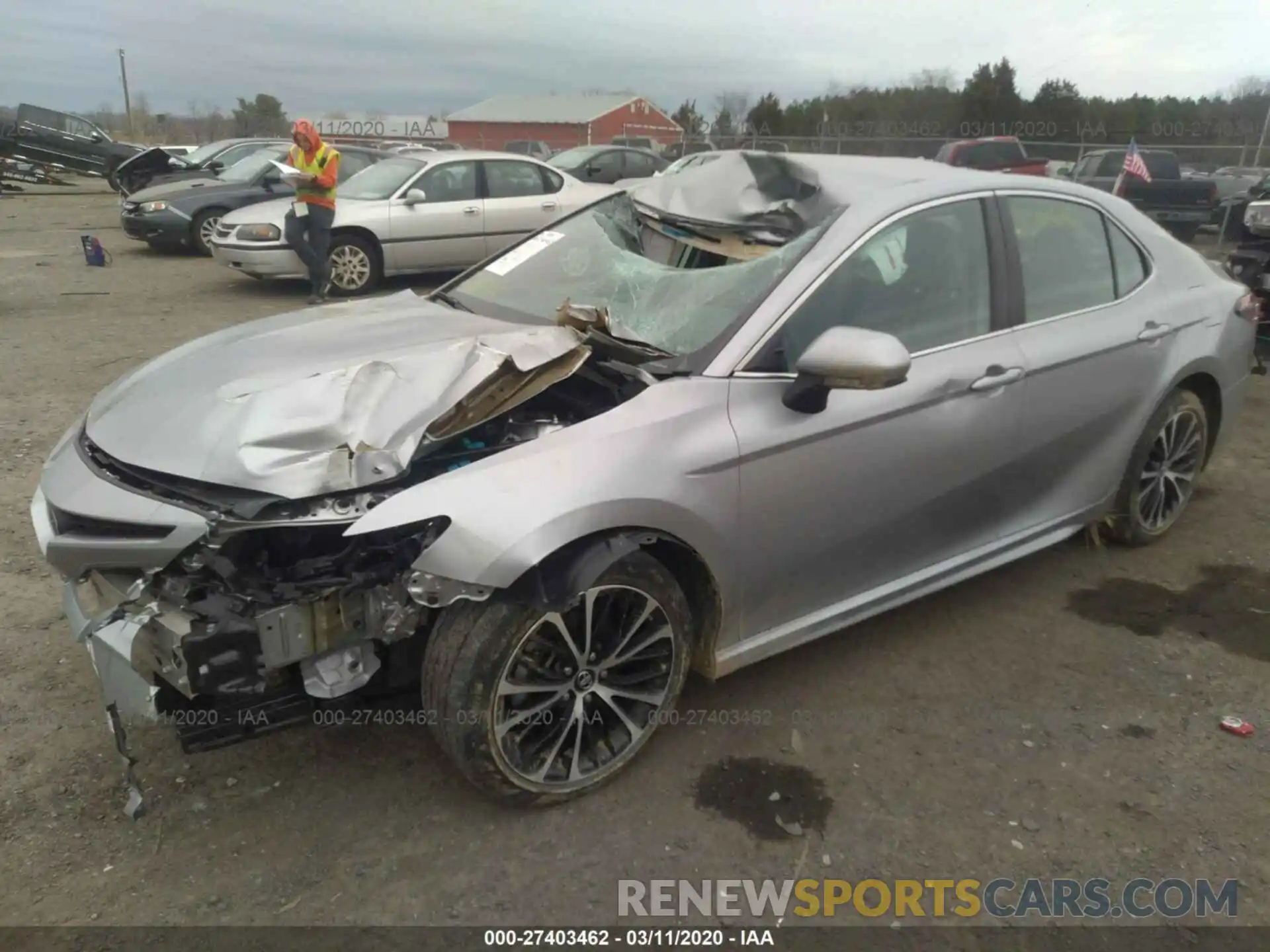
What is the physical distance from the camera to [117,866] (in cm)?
241

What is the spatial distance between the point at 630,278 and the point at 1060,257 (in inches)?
67.1

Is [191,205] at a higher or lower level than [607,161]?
lower

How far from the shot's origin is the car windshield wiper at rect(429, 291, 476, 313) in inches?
141

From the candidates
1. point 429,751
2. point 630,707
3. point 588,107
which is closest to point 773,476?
point 630,707

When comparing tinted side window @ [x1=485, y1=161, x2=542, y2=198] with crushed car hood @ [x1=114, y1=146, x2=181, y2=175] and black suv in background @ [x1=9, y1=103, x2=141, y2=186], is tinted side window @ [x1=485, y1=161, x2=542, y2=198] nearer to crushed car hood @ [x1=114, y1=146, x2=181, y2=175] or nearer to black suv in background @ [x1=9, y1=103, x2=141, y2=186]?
crushed car hood @ [x1=114, y1=146, x2=181, y2=175]

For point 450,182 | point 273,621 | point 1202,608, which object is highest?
point 450,182

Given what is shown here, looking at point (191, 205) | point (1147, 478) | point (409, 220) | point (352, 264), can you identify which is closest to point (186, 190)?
point (191, 205)

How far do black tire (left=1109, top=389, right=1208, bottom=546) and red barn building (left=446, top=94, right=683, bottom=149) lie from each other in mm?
56576

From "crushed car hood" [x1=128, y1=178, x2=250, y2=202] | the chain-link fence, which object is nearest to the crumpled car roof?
"crushed car hood" [x1=128, y1=178, x2=250, y2=202]

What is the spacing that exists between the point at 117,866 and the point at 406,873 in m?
0.76
